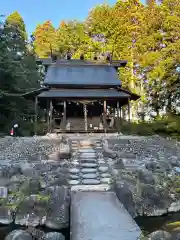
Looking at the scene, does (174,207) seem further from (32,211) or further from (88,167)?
(32,211)

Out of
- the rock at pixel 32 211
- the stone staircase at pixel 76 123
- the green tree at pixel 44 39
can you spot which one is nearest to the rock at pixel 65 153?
the rock at pixel 32 211

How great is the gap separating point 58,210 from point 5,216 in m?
1.20

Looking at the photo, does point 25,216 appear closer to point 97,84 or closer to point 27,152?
point 27,152

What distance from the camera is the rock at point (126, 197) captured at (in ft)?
20.6

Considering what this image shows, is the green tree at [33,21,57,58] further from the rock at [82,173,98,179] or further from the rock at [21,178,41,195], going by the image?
the rock at [21,178,41,195]

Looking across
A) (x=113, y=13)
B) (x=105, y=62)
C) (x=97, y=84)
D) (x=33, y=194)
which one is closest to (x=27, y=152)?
(x=33, y=194)

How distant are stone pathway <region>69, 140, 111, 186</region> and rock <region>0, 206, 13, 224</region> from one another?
1675 mm

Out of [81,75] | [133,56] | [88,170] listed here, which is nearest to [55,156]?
[88,170]

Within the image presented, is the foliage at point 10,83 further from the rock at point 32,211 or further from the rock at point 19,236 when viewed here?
the rock at point 19,236

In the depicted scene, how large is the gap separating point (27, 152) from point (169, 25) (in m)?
15.4

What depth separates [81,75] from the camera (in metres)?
→ 16.0

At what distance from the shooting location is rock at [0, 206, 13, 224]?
236 inches

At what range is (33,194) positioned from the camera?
648 centimetres

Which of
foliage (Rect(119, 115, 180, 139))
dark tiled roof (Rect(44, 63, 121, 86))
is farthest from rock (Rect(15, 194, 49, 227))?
foliage (Rect(119, 115, 180, 139))
